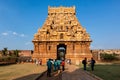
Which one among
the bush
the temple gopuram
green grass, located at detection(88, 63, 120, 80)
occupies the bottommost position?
green grass, located at detection(88, 63, 120, 80)

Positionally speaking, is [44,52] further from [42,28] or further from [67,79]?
[67,79]

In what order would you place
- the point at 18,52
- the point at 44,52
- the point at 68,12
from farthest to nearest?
the point at 18,52 → the point at 68,12 → the point at 44,52

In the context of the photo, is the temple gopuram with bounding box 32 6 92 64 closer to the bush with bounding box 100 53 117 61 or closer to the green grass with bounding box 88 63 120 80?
the bush with bounding box 100 53 117 61

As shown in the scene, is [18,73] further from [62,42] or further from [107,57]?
[107,57]

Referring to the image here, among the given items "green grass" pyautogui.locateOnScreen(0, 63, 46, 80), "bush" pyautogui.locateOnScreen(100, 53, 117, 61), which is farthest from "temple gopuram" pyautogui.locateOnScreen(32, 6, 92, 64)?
"green grass" pyautogui.locateOnScreen(0, 63, 46, 80)

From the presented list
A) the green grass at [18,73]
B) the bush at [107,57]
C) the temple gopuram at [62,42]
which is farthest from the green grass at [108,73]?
the bush at [107,57]

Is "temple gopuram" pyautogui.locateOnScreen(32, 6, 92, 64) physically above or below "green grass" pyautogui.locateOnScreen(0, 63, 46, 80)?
above

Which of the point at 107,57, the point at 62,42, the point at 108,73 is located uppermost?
the point at 62,42

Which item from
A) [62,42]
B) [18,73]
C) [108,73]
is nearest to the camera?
[108,73]

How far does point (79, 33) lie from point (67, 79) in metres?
34.4

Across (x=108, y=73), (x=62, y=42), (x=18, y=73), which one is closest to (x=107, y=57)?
(x=62, y=42)

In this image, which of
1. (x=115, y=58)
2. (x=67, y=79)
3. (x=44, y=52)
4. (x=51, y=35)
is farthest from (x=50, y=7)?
(x=67, y=79)

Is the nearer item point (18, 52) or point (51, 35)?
point (51, 35)

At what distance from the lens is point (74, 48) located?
50.1 m
